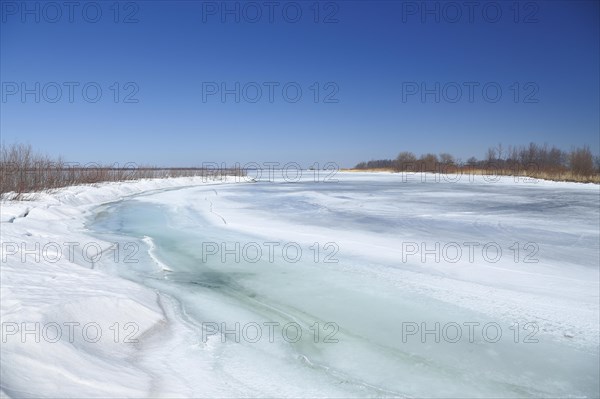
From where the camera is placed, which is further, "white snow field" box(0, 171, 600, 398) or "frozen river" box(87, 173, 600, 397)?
"frozen river" box(87, 173, 600, 397)

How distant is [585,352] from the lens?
2467 millimetres

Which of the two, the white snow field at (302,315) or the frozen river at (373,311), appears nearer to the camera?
the white snow field at (302,315)

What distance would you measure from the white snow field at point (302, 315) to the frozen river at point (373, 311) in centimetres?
1

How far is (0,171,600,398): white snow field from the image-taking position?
2.05 metres

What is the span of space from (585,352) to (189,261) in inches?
163

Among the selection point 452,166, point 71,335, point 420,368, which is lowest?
point 420,368

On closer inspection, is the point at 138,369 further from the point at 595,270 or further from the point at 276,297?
the point at 595,270

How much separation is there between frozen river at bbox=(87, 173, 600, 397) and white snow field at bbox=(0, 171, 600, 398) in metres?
0.01

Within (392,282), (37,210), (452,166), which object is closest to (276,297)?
(392,282)

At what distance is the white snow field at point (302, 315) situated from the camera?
6.73 ft

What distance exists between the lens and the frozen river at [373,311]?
7.07 feet

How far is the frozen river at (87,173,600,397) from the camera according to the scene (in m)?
2.16

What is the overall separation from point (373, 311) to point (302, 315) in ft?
1.98

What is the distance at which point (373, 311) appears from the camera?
3154mm
